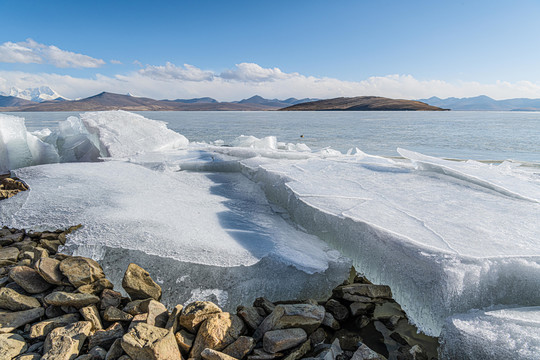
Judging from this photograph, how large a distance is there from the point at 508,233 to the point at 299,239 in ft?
4.48

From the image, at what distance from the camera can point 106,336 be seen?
60.9 inches

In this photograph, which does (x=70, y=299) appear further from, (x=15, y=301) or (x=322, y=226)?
(x=322, y=226)

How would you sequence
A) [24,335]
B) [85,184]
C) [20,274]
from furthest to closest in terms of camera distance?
[85,184] → [20,274] → [24,335]

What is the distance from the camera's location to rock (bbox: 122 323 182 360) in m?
1.36

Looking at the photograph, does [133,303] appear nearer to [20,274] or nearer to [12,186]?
[20,274]

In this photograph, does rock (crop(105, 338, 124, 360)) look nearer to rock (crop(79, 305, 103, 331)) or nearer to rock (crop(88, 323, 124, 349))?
rock (crop(88, 323, 124, 349))

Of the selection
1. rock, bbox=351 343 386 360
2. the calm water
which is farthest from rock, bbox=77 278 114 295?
the calm water

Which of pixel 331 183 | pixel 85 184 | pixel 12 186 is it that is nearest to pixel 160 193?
pixel 85 184

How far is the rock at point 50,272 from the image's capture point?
1.84 m

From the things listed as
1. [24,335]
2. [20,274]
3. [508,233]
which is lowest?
[24,335]

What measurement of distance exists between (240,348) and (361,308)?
834mm

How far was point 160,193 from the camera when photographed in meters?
3.23

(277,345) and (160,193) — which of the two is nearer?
(277,345)

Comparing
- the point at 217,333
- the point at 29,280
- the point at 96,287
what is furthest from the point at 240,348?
the point at 29,280
